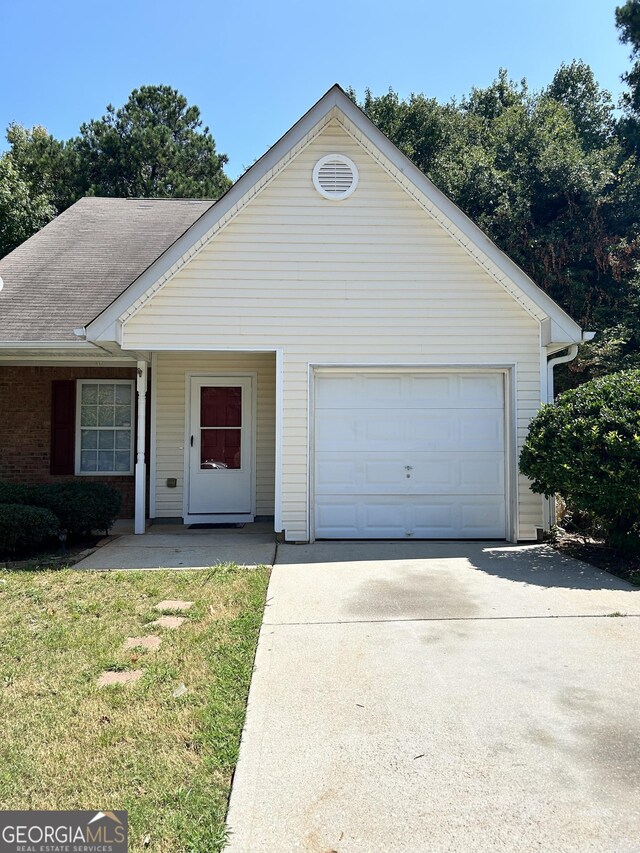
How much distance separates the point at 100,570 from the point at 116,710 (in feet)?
12.0

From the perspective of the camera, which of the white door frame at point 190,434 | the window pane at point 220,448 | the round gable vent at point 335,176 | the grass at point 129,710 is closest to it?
the grass at point 129,710

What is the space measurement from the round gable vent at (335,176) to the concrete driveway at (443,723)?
5.70 meters

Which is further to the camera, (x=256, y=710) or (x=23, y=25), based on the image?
(x=23, y=25)

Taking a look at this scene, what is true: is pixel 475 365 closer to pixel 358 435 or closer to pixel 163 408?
pixel 358 435

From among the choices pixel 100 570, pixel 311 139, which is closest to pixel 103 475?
pixel 100 570

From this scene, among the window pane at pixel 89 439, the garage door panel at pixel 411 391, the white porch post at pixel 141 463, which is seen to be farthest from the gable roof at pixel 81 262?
the garage door panel at pixel 411 391

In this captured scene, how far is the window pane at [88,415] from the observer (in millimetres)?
10375

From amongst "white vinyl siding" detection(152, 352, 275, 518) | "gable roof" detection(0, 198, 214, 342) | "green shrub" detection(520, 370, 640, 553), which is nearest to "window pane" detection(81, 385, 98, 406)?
"white vinyl siding" detection(152, 352, 275, 518)

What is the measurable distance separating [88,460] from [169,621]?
20.6ft

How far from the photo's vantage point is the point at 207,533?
9.03 metres

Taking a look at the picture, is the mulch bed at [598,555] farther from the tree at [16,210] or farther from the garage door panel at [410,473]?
the tree at [16,210]

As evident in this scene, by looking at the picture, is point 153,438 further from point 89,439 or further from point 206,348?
point 206,348

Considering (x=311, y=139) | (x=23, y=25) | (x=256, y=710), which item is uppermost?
(x=23, y=25)

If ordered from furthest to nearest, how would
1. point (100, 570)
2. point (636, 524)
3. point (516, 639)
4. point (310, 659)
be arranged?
point (636, 524) < point (100, 570) < point (516, 639) < point (310, 659)
